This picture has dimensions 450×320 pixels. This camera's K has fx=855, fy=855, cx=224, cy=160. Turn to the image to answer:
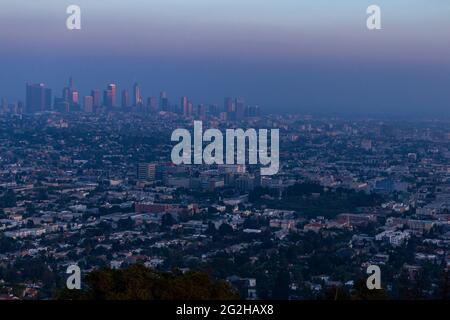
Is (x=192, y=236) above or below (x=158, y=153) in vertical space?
below

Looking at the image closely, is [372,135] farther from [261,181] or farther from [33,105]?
[33,105]

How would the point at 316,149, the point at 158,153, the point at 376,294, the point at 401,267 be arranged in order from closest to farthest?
the point at 376,294 → the point at 401,267 → the point at 158,153 → the point at 316,149

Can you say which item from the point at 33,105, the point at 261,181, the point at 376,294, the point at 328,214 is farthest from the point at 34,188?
the point at 376,294

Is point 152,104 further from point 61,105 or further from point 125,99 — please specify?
point 61,105

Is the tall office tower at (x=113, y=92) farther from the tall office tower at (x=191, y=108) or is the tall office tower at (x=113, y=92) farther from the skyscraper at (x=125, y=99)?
the tall office tower at (x=191, y=108)

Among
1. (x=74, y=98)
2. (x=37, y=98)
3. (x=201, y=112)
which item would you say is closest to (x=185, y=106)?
(x=201, y=112)

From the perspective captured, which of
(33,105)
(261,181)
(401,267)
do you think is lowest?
(401,267)
